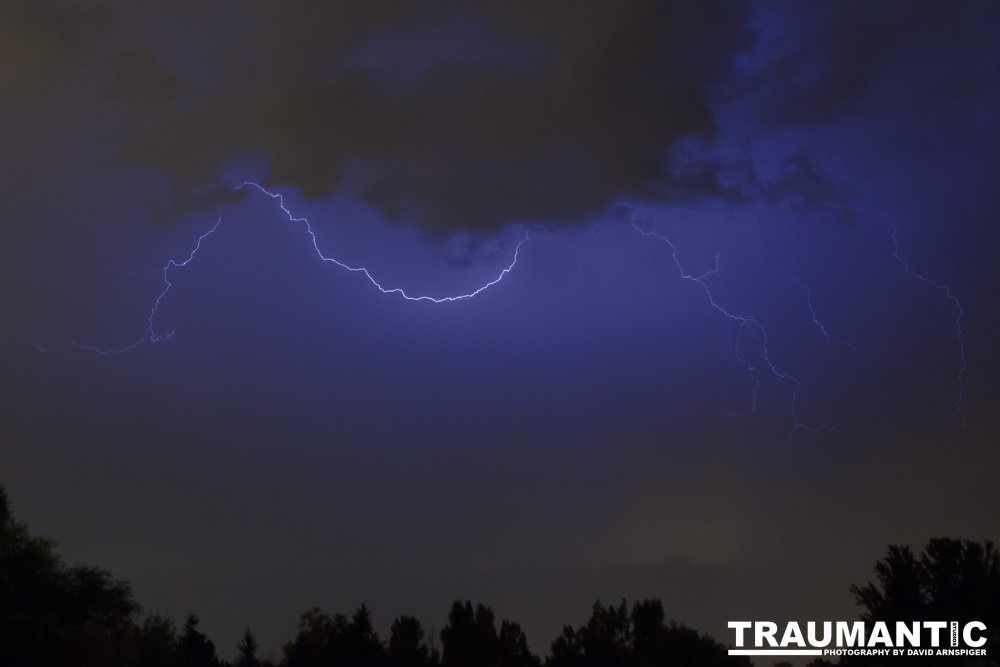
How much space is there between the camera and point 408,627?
35344 mm

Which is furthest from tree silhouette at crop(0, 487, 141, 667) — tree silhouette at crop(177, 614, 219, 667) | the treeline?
tree silhouette at crop(177, 614, 219, 667)

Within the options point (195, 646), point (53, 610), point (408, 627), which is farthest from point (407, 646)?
point (53, 610)

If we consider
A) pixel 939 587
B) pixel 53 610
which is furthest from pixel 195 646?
pixel 939 587

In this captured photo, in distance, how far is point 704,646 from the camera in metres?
32.9

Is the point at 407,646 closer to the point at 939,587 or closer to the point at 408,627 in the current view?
the point at 408,627

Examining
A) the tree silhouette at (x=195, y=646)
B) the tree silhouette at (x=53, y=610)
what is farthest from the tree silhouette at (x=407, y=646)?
the tree silhouette at (x=53, y=610)

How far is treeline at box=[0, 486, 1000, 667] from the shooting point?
59.7 feet

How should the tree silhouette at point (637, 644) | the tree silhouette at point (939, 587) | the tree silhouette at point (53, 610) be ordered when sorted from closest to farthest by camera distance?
the tree silhouette at point (53, 610) < the tree silhouette at point (939, 587) < the tree silhouette at point (637, 644)

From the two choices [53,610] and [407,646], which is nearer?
[53,610]

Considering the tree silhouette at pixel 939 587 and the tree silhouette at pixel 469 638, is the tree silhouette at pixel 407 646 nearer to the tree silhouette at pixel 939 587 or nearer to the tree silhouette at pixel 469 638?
the tree silhouette at pixel 469 638

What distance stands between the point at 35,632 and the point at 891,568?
20550 mm

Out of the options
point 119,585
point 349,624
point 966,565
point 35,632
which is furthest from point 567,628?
point 35,632

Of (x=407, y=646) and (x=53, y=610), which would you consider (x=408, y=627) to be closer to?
(x=407, y=646)

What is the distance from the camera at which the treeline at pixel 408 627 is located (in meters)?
18.2
